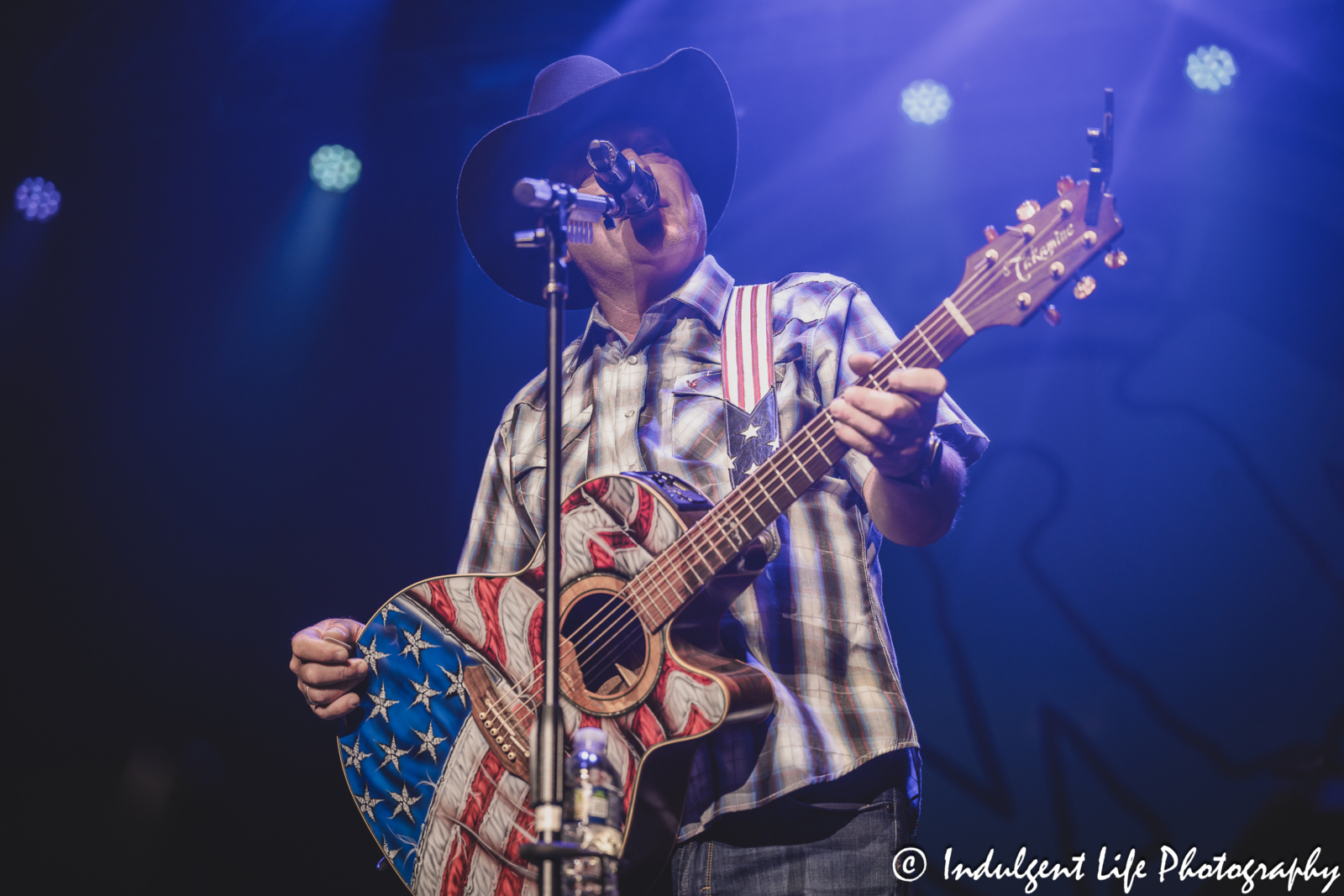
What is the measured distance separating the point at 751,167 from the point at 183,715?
3652 millimetres

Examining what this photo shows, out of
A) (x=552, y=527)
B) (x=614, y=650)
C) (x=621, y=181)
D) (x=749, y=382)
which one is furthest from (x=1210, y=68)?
(x=552, y=527)

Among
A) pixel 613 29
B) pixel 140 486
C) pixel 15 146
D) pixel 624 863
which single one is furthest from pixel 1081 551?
pixel 15 146

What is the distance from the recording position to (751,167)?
13.7 feet

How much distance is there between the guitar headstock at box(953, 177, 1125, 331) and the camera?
1660 mm

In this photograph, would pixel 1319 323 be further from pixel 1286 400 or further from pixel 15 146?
pixel 15 146

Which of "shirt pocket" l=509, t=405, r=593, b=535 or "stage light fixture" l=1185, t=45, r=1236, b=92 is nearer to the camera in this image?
"shirt pocket" l=509, t=405, r=593, b=535

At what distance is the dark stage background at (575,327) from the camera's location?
3691 millimetres

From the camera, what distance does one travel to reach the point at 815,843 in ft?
6.00

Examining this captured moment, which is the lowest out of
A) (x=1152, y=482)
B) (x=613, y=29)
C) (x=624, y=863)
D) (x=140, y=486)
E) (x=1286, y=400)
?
(x=624, y=863)

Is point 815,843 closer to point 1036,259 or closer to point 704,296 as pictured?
point 1036,259

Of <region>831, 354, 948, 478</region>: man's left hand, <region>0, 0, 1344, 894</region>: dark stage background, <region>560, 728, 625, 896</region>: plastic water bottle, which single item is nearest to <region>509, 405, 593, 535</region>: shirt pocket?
<region>560, 728, 625, 896</region>: plastic water bottle

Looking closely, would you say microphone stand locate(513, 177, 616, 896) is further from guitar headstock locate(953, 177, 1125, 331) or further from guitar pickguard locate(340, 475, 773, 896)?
guitar headstock locate(953, 177, 1125, 331)

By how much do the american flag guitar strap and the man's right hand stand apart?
1.00m

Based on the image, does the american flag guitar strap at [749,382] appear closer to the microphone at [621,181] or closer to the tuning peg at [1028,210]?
the microphone at [621,181]
